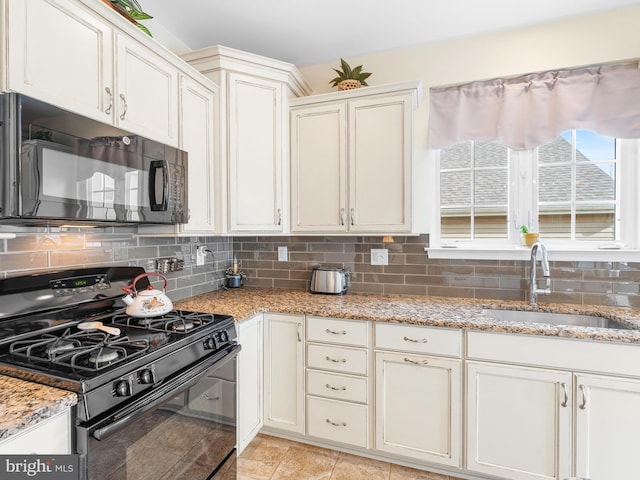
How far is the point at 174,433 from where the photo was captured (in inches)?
49.8

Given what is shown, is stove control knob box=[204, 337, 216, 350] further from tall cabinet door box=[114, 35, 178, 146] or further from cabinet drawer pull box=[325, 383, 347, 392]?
tall cabinet door box=[114, 35, 178, 146]

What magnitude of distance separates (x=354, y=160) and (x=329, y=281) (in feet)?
2.79

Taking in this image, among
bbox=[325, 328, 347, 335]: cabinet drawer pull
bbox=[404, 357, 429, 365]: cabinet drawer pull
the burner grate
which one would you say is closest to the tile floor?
bbox=[404, 357, 429, 365]: cabinet drawer pull

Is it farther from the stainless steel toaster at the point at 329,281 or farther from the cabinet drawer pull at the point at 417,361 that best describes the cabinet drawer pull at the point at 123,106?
the cabinet drawer pull at the point at 417,361

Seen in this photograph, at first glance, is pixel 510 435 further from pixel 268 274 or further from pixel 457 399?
pixel 268 274

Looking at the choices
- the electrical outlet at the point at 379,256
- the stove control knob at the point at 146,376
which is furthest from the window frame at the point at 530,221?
the stove control knob at the point at 146,376

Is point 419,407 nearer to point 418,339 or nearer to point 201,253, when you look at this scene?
point 418,339

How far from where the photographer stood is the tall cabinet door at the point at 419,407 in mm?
1783

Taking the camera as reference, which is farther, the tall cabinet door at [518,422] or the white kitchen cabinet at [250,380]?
the white kitchen cabinet at [250,380]

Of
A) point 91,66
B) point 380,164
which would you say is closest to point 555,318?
point 380,164

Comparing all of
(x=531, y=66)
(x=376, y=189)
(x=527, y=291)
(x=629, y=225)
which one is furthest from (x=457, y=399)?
(x=531, y=66)

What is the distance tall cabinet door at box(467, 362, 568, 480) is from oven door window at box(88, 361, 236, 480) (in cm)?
122

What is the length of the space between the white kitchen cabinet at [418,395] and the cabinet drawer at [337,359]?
10 cm

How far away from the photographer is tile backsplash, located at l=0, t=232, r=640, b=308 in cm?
158
